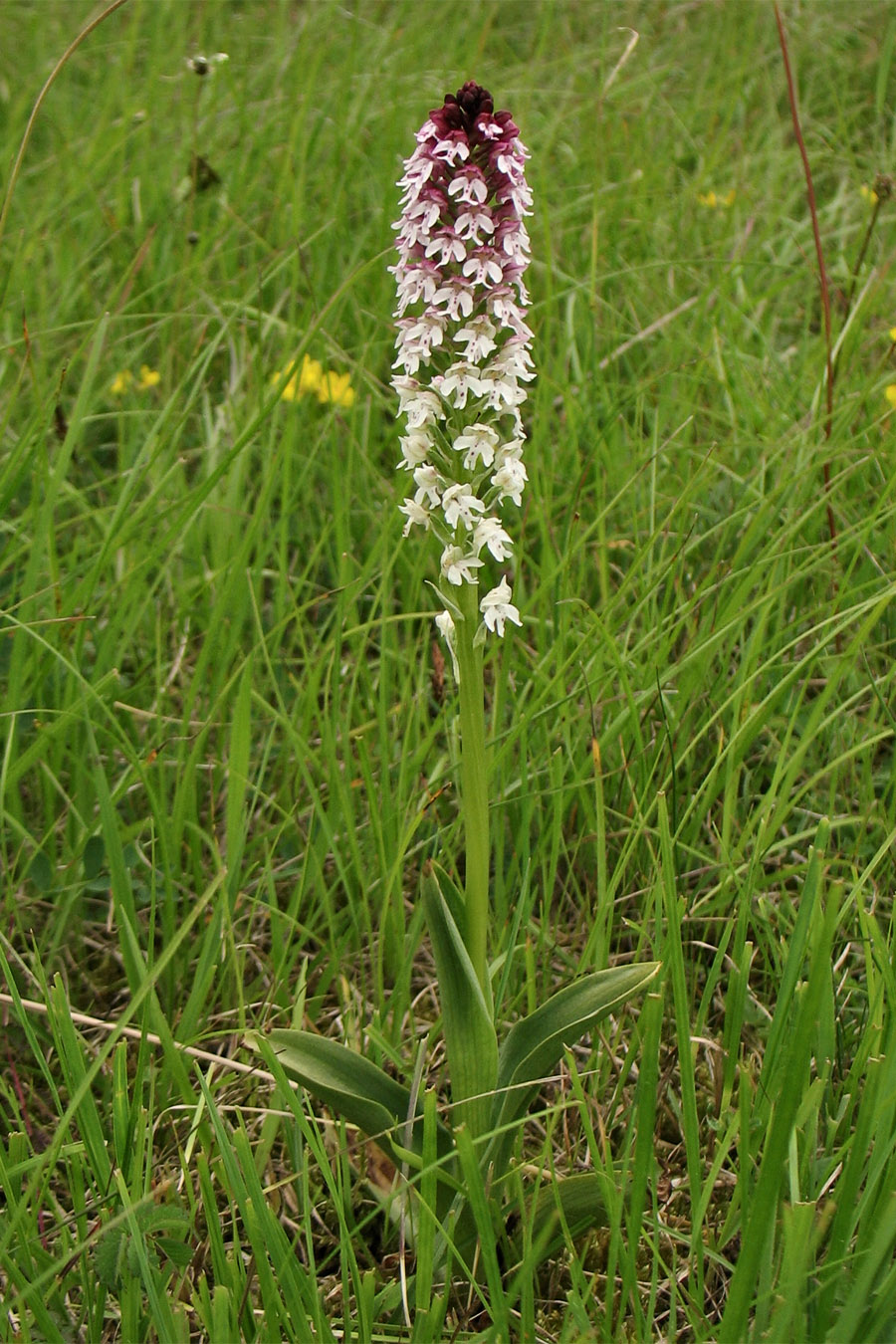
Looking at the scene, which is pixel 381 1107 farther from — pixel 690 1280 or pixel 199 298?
pixel 199 298

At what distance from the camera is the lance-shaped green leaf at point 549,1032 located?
1.67 meters

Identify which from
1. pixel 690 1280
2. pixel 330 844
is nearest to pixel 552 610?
pixel 330 844

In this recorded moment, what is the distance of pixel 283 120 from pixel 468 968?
13.9 ft

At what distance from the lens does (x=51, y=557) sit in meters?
2.55

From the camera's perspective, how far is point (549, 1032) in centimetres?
175

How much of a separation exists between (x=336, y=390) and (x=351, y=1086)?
2.22 m

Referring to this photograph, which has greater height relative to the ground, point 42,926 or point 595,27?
point 595,27

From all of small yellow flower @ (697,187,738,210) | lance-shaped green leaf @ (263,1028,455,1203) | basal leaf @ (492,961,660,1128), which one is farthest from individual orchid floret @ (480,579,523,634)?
small yellow flower @ (697,187,738,210)

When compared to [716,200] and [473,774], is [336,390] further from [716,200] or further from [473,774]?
[473,774]

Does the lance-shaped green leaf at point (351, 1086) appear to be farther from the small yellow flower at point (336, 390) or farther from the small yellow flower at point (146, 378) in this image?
the small yellow flower at point (146, 378)

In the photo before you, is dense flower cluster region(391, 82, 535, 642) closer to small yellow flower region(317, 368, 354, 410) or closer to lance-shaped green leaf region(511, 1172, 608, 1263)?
lance-shaped green leaf region(511, 1172, 608, 1263)

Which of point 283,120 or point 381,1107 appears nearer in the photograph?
point 381,1107

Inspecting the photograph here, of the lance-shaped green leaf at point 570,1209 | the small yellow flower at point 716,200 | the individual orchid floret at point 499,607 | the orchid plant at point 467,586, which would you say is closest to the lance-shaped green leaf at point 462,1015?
the orchid plant at point 467,586

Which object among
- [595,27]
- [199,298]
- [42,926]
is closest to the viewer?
[42,926]
